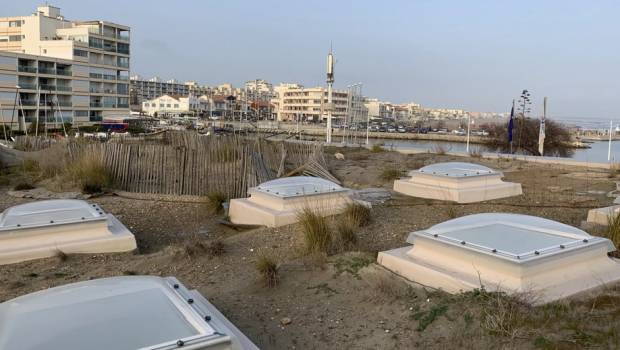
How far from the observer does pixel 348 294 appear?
4562mm

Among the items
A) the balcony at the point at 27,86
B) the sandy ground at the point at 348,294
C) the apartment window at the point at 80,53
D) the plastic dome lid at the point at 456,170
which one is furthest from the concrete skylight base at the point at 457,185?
the apartment window at the point at 80,53

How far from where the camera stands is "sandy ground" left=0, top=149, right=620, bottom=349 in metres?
3.50

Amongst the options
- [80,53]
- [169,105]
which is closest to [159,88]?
[169,105]

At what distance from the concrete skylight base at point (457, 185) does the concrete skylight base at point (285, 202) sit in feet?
6.77

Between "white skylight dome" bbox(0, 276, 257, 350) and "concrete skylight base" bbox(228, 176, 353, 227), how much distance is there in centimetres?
400

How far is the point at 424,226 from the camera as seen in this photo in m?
7.04

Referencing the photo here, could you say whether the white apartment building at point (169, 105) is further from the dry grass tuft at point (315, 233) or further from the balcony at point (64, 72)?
the dry grass tuft at point (315, 233)

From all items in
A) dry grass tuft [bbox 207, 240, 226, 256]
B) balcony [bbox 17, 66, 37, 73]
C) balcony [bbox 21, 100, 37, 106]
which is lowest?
dry grass tuft [bbox 207, 240, 226, 256]

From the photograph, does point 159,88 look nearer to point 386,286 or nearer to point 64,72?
point 64,72

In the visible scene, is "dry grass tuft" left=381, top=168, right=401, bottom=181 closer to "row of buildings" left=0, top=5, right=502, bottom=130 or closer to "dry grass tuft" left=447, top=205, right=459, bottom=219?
"dry grass tuft" left=447, top=205, right=459, bottom=219

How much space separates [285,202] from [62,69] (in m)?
A: 58.6

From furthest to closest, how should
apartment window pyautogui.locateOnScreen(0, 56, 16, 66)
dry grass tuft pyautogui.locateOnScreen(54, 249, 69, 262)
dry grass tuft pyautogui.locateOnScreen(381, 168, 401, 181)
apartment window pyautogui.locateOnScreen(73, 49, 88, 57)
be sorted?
apartment window pyautogui.locateOnScreen(73, 49, 88, 57)
apartment window pyautogui.locateOnScreen(0, 56, 16, 66)
dry grass tuft pyautogui.locateOnScreen(381, 168, 401, 181)
dry grass tuft pyautogui.locateOnScreen(54, 249, 69, 262)

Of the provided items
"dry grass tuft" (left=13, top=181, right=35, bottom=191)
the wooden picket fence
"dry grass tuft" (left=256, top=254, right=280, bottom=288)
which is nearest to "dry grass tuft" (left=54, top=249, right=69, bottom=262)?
"dry grass tuft" (left=256, top=254, right=280, bottom=288)

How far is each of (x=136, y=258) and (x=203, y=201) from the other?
162 inches
